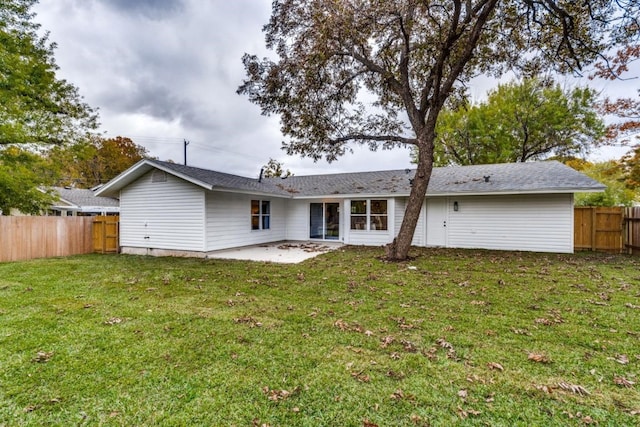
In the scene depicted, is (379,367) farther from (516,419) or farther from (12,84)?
(12,84)

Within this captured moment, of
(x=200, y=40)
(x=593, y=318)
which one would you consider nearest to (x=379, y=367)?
(x=593, y=318)

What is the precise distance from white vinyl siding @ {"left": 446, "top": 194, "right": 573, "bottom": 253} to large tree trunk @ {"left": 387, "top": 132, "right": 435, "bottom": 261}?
13.1ft

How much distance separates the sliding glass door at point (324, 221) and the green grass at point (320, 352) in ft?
29.1

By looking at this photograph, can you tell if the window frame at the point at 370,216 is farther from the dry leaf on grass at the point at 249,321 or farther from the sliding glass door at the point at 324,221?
the dry leaf on grass at the point at 249,321

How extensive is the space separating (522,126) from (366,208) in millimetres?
16477

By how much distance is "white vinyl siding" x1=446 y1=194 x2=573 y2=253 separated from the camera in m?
Result: 11.7

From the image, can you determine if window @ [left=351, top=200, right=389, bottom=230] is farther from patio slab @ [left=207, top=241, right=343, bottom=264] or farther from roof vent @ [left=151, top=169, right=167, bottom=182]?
roof vent @ [left=151, top=169, right=167, bottom=182]

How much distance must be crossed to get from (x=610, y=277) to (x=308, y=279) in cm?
717

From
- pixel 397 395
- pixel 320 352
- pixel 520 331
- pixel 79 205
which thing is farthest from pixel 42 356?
pixel 79 205

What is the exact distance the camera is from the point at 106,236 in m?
12.7

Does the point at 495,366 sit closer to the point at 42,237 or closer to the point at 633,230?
the point at 633,230

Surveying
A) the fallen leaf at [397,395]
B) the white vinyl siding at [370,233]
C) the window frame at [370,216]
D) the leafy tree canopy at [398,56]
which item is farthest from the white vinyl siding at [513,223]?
the fallen leaf at [397,395]

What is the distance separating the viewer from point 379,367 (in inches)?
129

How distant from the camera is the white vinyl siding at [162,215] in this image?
1125 centimetres
